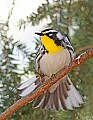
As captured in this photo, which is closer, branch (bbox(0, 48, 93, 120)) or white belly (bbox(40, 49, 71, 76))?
branch (bbox(0, 48, 93, 120))

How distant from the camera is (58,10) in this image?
55 cm

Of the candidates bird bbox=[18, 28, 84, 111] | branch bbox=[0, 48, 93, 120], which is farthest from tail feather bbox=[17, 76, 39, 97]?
branch bbox=[0, 48, 93, 120]

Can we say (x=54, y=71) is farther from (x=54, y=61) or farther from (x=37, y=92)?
(x=37, y=92)

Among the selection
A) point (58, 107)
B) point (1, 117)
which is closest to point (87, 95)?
point (58, 107)

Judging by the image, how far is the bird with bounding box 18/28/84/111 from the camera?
0.50 m

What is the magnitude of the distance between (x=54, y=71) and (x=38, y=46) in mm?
51

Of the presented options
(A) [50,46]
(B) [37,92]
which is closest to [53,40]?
(A) [50,46]

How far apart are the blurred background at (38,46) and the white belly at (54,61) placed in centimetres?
2

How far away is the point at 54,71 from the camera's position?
53 centimetres

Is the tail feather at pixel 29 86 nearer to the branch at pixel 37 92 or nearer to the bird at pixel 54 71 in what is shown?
the bird at pixel 54 71

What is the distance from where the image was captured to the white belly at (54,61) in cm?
51

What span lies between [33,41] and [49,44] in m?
0.07

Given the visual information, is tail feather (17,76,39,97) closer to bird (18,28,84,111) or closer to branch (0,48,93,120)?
bird (18,28,84,111)

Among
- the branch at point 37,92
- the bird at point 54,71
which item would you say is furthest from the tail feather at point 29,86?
the branch at point 37,92
